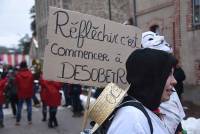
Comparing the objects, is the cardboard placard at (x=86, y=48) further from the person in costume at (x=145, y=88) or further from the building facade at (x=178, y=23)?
the building facade at (x=178, y=23)

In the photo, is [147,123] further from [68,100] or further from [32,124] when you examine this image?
[68,100]

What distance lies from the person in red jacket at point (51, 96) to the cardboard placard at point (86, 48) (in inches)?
323

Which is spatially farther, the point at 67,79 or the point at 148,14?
the point at 148,14

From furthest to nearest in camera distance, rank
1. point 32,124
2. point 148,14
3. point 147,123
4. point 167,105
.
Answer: point 148,14, point 32,124, point 167,105, point 147,123

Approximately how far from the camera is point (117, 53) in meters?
4.99

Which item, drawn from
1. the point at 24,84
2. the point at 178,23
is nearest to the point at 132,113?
the point at 24,84

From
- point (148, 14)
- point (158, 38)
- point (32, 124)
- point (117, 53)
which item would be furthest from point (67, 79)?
point (148, 14)

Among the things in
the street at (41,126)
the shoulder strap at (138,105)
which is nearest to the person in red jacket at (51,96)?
the street at (41,126)

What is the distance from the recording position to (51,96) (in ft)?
43.1

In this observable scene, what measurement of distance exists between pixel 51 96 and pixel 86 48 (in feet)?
27.6

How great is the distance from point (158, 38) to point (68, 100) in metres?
13.1

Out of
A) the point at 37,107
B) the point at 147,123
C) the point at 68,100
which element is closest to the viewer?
the point at 147,123

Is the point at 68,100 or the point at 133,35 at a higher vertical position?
the point at 133,35

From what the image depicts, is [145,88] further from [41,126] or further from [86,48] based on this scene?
[41,126]
